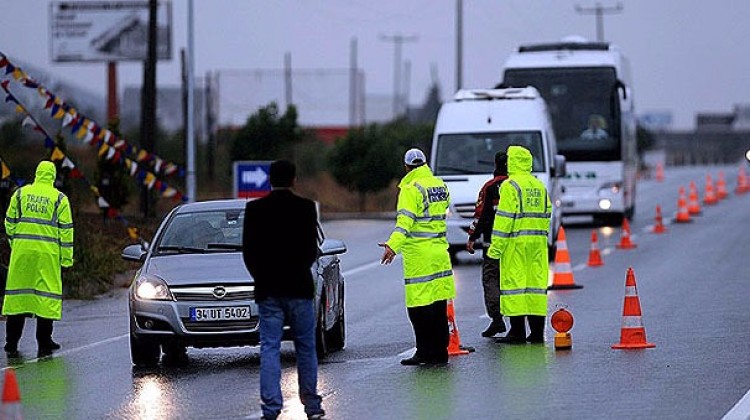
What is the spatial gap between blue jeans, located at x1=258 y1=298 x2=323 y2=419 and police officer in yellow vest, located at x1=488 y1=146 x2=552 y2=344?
4371 mm

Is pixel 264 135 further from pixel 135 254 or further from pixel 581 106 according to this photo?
pixel 135 254

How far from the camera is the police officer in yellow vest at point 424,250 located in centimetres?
1375

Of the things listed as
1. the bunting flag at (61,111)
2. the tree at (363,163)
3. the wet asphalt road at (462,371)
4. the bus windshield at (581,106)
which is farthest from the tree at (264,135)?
the wet asphalt road at (462,371)

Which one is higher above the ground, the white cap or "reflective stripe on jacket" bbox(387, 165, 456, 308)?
the white cap

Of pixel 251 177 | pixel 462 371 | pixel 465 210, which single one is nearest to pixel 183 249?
pixel 462 371

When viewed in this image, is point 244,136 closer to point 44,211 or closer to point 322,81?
point 44,211

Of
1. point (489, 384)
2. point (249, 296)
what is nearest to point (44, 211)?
point (249, 296)

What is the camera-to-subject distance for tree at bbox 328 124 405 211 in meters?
52.9

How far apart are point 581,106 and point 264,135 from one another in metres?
16.6

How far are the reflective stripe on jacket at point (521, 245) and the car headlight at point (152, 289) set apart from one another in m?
2.98

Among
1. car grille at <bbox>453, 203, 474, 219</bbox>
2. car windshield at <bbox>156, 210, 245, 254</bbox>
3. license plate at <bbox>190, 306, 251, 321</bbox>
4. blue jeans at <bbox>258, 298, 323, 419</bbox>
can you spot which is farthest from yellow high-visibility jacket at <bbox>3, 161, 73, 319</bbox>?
car grille at <bbox>453, 203, 474, 219</bbox>

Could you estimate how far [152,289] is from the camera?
14273 mm

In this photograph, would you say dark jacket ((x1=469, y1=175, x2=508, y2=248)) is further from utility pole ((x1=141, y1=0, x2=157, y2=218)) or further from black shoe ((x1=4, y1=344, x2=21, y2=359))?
utility pole ((x1=141, y1=0, x2=157, y2=218))

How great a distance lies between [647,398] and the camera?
1189cm
